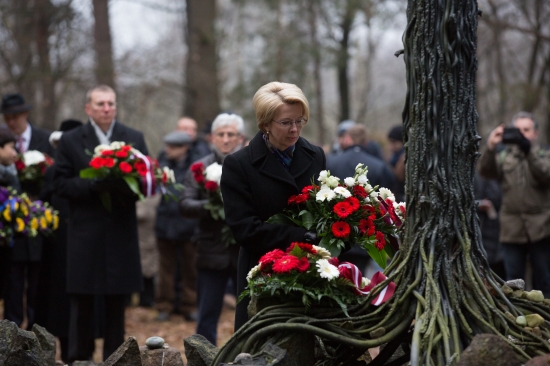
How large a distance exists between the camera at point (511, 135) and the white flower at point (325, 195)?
4176 millimetres

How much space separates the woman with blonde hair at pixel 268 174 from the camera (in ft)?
14.2

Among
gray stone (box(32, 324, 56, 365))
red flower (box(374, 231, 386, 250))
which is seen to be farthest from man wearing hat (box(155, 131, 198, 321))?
red flower (box(374, 231, 386, 250))

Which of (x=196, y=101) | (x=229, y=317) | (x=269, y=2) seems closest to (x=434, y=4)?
(x=229, y=317)

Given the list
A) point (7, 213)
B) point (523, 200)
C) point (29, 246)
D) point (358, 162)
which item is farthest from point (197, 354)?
point (523, 200)

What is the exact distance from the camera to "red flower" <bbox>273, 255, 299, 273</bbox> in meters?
3.88

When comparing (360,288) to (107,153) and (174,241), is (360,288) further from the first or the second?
(174,241)

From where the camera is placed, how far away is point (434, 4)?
3994 mm

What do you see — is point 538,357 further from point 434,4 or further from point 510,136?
point 510,136

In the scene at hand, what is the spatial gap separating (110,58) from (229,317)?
21.3ft

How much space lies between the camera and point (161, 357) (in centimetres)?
459

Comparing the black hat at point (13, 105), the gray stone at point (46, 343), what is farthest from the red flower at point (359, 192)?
the black hat at point (13, 105)

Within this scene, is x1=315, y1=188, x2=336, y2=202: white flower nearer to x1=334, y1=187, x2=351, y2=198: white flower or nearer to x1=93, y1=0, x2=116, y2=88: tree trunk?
x1=334, y1=187, x2=351, y2=198: white flower

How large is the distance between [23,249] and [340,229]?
4.79m

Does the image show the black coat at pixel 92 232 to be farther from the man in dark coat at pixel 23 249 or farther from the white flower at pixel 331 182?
the white flower at pixel 331 182
